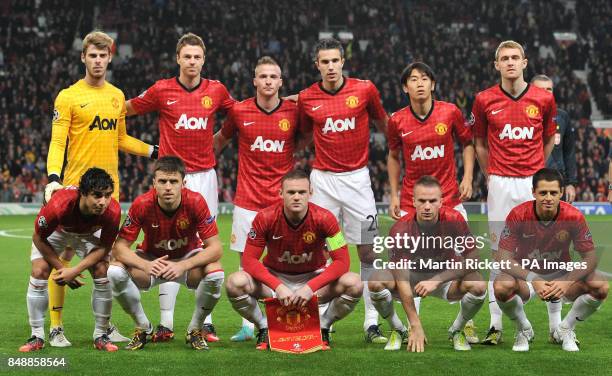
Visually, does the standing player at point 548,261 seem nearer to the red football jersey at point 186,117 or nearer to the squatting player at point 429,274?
the squatting player at point 429,274

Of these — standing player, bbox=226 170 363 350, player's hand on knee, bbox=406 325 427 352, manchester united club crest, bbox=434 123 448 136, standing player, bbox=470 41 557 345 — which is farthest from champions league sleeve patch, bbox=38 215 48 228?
standing player, bbox=470 41 557 345

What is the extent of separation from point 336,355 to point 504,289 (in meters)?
1.24

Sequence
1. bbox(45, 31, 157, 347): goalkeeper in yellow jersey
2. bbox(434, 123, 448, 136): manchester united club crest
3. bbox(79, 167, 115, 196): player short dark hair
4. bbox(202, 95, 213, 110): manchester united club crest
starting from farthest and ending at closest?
bbox(202, 95, 213, 110): manchester united club crest < bbox(434, 123, 448, 136): manchester united club crest < bbox(45, 31, 157, 347): goalkeeper in yellow jersey < bbox(79, 167, 115, 196): player short dark hair

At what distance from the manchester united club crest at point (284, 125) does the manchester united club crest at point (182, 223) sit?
4.14 feet

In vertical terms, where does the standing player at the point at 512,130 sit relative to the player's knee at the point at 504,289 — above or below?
above

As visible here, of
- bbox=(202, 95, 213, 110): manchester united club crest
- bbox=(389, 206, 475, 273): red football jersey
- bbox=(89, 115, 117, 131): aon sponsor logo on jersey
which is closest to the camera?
bbox=(389, 206, 475, 273): red football jersey

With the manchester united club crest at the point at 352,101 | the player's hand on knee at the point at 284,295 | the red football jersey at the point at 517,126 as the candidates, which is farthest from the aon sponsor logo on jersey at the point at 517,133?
the player's hand on knee at the point at 284,295

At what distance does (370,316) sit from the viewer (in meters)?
6.76

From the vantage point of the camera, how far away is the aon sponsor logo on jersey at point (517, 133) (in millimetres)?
6914

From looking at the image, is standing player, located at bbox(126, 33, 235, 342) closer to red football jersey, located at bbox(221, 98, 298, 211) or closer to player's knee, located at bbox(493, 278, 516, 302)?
red football jersey, located at bbox(221, 98, 298, 211)

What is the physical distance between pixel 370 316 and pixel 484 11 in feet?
87.6

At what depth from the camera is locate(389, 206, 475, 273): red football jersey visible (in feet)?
20.6

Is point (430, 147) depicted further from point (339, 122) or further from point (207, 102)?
point (207, 102)

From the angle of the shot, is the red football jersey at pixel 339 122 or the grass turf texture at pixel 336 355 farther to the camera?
the red football jersey at pixel 339 122
